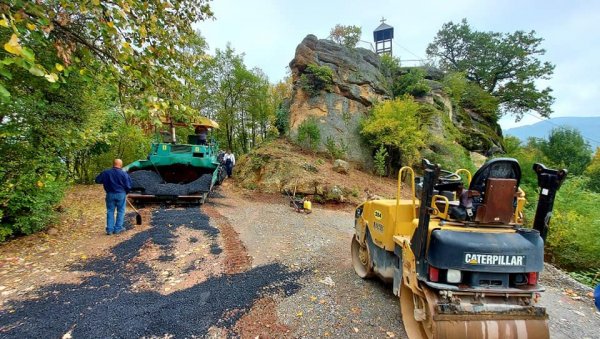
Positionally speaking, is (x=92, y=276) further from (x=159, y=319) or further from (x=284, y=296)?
(x=284, y=296)

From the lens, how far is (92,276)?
175 inches

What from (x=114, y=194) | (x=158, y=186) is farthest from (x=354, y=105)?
(x=114, y=194)

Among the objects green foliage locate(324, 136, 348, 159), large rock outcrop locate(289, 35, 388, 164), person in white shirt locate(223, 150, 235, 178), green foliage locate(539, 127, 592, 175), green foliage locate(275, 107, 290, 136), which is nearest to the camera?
person in white shirt locate(223, 150, 235, 178)

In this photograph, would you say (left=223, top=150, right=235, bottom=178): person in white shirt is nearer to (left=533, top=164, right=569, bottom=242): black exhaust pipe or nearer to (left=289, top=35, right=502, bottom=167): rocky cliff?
(left=289, top=35, right=502, bottom=167): rocky cliff

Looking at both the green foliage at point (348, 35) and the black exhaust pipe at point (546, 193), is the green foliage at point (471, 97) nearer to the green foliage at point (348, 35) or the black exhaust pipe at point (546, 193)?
the green foliage at point (348, 35)

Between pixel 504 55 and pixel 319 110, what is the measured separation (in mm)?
20119

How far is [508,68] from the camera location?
84.9 feet

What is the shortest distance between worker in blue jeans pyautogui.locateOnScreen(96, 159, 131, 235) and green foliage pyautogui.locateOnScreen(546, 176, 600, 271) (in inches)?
403

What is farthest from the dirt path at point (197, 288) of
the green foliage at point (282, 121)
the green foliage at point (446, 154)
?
the green foliage at point (446, 154)

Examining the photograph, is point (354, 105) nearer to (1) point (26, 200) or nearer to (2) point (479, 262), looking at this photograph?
(1) point (26, 200)

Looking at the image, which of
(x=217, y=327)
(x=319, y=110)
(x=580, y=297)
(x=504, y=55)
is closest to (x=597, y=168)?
(x=504, y=55)

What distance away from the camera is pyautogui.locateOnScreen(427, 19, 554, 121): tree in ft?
82.3

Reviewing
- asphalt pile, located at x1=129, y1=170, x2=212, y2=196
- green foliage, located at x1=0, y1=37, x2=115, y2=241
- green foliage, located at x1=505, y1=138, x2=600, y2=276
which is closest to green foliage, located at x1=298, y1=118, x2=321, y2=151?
asphalt pile, located at x1=129, y1=170, x2=212, y2=196

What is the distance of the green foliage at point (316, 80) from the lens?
17562mm
